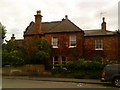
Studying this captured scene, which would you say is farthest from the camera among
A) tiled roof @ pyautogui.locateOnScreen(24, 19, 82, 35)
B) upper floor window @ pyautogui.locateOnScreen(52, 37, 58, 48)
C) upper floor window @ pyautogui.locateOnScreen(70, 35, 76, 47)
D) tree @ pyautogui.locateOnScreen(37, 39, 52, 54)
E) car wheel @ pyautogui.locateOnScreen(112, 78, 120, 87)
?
upper floor window @ pyautogui.locateOnScreen(52, 37, 58, 48)

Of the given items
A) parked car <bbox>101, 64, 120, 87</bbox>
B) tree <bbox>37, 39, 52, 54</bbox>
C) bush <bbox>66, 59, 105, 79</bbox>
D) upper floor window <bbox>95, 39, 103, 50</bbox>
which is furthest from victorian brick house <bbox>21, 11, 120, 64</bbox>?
parked car <bbox>101, 64, 120, 87</bbox>

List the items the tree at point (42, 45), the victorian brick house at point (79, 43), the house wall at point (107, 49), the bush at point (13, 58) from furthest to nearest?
the victorian brick house at point (79, 43)
the house wall at point (107, 49)
the tree at point (42, 45)
the bush at point (13, 58)

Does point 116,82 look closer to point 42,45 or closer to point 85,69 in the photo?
point 85,69

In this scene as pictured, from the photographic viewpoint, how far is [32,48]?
2208 cm

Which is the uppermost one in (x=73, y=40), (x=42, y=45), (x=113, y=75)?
(x=73, y=40)

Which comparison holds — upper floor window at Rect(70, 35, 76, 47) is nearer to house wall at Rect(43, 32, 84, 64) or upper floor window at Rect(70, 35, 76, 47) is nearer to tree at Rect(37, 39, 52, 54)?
house wall at Rect(43, 32, 84, 64)

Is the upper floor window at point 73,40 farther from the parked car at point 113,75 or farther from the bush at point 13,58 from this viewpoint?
the parked car at point 113,75

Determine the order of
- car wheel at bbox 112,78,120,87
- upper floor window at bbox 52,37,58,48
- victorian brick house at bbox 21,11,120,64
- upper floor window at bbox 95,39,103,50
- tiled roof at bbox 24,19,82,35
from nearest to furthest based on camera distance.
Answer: car wheel at bbox 112,78,120,87 → victorian brick house at bbox 21,11,120,64 → upper floor window at bbox 95,39,103,50 → tiled roof at bbox 24,19,82,35 → upper floor window at bbox 52,37,58,48

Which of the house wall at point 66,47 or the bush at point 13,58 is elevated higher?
the house wall at point 66,47

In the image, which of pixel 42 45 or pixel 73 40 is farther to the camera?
pixel 73 40

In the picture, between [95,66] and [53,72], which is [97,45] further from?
[53,72]

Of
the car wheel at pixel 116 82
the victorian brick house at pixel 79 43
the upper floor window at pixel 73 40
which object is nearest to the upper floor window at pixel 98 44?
the victorian brick house at pixel 79 43

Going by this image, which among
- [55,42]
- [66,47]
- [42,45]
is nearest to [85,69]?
[66,47]

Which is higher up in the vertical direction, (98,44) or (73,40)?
(73,40)
